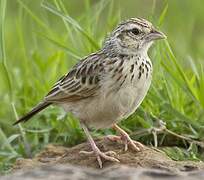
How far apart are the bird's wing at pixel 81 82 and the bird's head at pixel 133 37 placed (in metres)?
0.17

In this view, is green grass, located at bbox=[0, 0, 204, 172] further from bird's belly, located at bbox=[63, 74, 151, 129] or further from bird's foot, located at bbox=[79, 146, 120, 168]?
bird's foot, located at bbox=[79, 146, 120, 168]

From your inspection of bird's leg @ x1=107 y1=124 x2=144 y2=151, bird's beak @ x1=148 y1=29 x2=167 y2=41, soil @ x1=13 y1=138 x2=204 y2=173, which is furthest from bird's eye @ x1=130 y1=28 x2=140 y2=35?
soil @ x1=13 y1=138 x2=204 y2=173

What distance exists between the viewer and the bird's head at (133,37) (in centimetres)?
668

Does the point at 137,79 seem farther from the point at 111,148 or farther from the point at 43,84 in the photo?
the point at 43,84

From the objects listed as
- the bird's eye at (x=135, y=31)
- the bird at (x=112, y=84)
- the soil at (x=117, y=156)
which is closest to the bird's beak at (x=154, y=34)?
the bird at (x=112, y=84)

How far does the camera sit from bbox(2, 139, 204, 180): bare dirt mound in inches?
173

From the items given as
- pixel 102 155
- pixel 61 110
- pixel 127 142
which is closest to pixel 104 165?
pixel 102 155

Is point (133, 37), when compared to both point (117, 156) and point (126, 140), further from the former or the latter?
point (117, 156)

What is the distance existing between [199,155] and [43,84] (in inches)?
71.8

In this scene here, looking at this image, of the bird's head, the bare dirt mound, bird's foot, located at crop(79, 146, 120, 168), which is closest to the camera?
the bare dirt mound

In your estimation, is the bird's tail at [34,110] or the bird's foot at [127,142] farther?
the bird's tail at [34,110]

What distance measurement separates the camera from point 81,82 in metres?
6.77

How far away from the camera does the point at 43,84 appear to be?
799 centimetres

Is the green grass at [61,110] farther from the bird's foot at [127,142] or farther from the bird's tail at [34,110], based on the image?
the bird's foot at [127,142]
